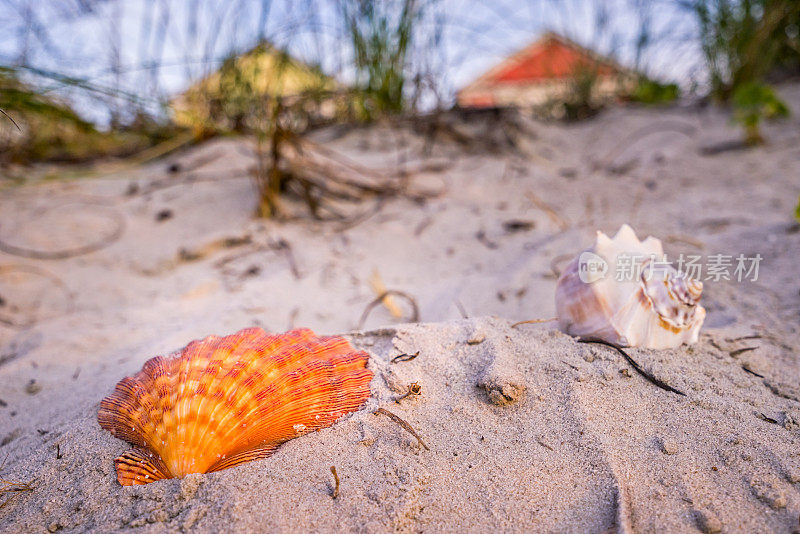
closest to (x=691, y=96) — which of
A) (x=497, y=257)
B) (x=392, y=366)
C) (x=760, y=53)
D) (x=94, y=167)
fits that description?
(x=760, y=53)

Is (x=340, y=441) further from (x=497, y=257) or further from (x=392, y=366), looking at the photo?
(x=497, y=257)

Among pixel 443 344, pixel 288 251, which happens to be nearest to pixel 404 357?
pixel 443 344

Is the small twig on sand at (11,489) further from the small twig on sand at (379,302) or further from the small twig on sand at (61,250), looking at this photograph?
the small twig on sand at (61,250)

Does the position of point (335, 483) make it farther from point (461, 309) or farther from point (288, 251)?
point (288, 251)

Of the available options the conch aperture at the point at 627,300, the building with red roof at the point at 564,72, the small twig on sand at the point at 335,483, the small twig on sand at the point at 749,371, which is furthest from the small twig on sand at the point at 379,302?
the building with red roof at the point at 564,72

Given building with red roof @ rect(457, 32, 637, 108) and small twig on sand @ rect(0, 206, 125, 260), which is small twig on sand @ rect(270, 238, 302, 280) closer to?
small twig on sand @ rect(0, 206, 125, 260)
